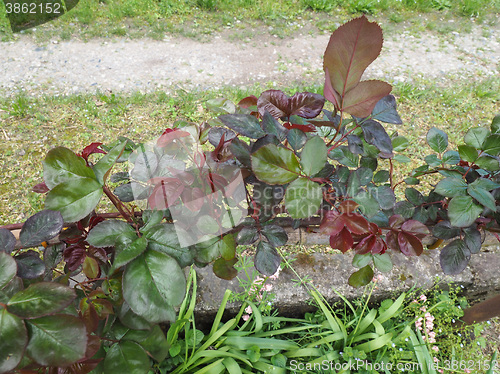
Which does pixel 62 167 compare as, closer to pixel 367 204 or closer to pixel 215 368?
pixel 367 204

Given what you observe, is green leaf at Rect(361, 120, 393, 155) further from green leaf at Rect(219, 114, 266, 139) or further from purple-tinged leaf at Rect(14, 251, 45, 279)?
purple-tinged leaf at Rect(14, 251, 45, 279)

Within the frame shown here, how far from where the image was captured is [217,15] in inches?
174

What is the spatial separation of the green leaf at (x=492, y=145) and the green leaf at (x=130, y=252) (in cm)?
87

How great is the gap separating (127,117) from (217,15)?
2.19 m

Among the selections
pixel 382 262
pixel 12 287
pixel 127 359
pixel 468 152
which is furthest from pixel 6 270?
pixel 468 152

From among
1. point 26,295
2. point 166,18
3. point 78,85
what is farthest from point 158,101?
point 26,295

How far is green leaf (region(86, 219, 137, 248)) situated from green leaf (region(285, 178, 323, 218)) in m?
0.34

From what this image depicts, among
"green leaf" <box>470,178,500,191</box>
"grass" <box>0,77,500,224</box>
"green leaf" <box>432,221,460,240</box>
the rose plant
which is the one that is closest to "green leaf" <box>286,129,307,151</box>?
the rose plant

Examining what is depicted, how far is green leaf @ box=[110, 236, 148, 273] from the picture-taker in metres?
0.66

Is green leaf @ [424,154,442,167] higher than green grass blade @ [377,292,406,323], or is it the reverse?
green leaf @ [424,154,442,167]

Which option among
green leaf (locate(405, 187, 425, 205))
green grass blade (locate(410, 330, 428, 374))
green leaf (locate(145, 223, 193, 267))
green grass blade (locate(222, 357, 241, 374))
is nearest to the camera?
green leaf (locate(145, 223, 193, 267))

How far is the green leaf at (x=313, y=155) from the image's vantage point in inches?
26.7

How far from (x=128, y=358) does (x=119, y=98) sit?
282 centimetres

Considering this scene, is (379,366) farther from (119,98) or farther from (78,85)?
(78,85)
